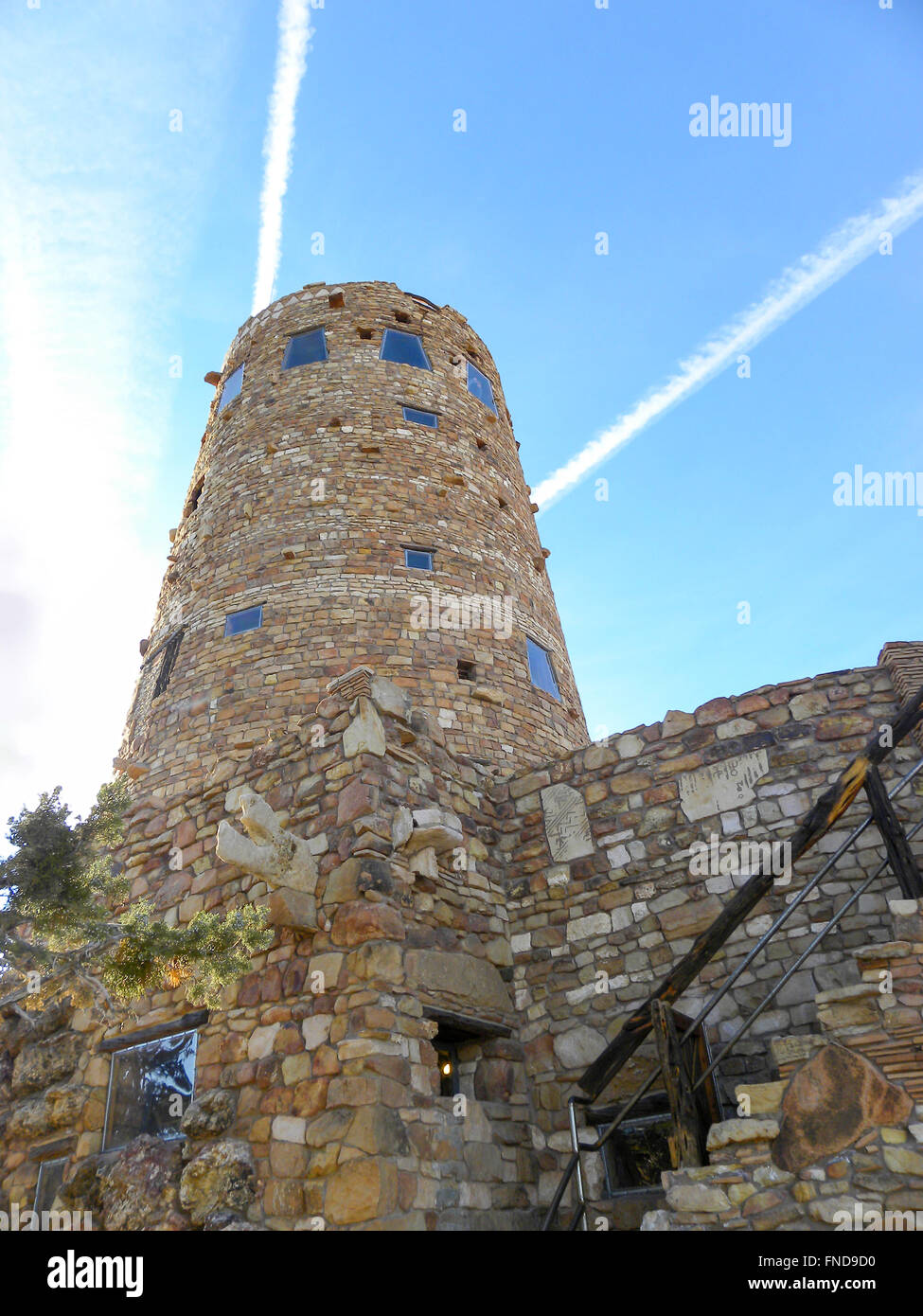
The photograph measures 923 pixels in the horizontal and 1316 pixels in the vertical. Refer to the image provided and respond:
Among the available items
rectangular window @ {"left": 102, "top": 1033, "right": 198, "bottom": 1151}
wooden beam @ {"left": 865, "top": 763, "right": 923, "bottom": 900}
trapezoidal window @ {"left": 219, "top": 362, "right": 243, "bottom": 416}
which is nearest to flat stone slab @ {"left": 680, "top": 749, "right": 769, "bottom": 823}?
wooden beam @ {"left": 865, "top": 763, "right": 923, "bottom": 900}

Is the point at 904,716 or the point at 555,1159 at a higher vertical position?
the point at 904,716

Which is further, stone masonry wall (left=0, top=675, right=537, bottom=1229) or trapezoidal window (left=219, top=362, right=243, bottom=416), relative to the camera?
trapezoidal window (left=219, top=362, right=243, bottom=416)

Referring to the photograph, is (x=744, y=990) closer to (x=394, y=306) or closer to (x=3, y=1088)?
(x=3, y=1088)

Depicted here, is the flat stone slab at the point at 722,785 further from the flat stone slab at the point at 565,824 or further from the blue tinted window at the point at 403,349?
the blue tinted window at the point at 403,349

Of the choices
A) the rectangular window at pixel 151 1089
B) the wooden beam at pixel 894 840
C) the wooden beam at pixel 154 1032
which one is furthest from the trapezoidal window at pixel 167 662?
the wooden beam at pixel 894 840

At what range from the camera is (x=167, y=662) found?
11.5 m

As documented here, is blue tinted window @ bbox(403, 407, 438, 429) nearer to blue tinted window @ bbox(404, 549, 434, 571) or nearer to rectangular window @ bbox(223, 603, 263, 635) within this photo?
blue tinted window @ bbox(404, 549, 434, 571)

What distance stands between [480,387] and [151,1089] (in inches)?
470

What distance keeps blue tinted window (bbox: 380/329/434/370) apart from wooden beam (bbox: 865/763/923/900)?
10621 millimetres

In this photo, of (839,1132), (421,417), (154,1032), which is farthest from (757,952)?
(421,417)

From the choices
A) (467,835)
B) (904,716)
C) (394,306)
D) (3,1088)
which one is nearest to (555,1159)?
(467,835)

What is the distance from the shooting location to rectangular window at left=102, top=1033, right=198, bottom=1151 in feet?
20.6

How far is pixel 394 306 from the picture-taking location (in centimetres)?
1477
